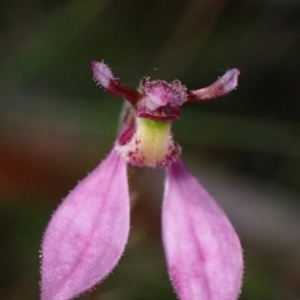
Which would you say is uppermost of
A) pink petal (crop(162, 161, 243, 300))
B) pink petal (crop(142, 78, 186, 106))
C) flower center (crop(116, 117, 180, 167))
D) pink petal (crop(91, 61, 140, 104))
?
pink petal (crop(91, 61, 140, 104))

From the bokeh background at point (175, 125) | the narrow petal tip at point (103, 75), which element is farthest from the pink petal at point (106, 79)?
the bokeh background at point (175, 125)

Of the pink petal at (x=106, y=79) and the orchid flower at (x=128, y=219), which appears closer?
the orchid flower at (x=128, y=219)

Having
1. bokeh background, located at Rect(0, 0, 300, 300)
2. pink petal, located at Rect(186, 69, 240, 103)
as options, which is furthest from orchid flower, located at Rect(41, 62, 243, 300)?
bokeh background, located at Rect(0, 0, 300, 300)

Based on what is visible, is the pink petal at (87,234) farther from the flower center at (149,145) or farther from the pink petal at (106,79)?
the pink petal at (106,79)

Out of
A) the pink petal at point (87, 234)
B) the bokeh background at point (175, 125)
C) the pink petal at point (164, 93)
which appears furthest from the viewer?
the bokeh background at point (175, 125)

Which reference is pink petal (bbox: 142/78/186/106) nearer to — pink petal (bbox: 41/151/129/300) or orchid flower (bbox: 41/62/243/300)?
orchid flower (bbox: 41/62/243/300)

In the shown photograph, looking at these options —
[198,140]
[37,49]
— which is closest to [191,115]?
[198,140]

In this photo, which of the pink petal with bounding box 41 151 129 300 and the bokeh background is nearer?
the pink petal with bounding box 41 151 129 300
